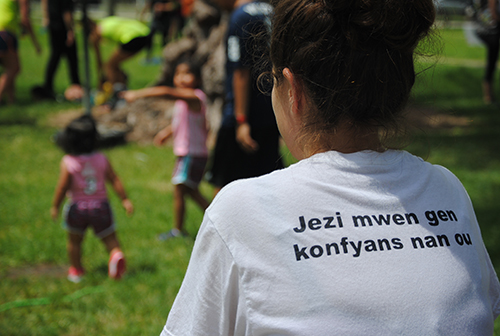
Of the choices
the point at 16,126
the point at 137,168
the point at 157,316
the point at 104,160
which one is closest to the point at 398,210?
the point at 157,316

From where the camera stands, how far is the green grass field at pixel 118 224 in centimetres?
311

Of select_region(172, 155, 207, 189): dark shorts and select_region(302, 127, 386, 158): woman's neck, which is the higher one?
select_region(302, 127, 386, 158): woman's neck

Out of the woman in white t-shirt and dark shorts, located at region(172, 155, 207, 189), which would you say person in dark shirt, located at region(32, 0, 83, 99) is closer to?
dark shorts, located at region(172, 155, 207, 189)

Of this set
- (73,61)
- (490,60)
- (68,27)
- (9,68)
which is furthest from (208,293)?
(73,61)

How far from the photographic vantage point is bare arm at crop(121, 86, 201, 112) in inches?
140

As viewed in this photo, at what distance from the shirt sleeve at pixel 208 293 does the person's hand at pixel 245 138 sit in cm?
242

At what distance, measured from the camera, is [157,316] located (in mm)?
3184

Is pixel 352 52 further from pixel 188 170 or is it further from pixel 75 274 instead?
pixel 188 170

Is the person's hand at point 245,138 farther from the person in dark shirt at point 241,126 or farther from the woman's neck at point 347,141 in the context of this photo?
the woman's neck at point 347,141

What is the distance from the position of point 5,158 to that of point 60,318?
13.7ft

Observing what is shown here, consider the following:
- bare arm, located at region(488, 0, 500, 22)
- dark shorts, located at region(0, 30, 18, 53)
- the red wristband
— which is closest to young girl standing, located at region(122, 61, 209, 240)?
the red wristband

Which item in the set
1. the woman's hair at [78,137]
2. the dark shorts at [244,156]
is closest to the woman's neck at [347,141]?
the dark shorts at [244,156]

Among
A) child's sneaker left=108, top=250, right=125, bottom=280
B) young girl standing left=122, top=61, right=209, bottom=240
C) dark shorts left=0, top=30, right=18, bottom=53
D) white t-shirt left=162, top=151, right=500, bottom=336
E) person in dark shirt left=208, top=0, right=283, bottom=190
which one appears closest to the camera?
white t-shirt left=162, top=151, right=500, bottom=336

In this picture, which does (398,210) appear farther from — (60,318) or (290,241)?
(60,318)
